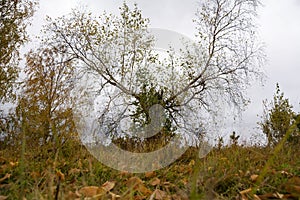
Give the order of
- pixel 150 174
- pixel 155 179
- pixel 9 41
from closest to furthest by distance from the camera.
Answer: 1. pixel 155 179
2. pixel 150 174
3. pixel 9 41

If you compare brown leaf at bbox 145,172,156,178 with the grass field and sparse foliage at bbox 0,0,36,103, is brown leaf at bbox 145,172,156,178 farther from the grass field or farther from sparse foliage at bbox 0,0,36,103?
sparse foliage at bbox 0,0,36,103

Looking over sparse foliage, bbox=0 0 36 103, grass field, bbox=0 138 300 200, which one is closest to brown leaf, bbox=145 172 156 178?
grass field, bbox=0 138 300 200

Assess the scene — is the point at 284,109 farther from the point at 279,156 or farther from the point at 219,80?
the point at 279,156

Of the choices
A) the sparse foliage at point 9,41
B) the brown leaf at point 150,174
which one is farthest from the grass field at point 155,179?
the sparse foliage at point 9,41

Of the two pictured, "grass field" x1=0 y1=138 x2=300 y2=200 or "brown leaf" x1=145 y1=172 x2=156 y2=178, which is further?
"brown leaf" x1=145 y1=172 x2=156 y2=178

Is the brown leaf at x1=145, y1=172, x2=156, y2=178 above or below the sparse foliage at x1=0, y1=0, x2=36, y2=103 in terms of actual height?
below

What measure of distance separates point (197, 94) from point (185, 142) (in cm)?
1082

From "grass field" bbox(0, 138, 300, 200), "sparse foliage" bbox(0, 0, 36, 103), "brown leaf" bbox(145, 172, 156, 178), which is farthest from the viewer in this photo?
"sparse foliage" bbox(0, 0, 36, 103)

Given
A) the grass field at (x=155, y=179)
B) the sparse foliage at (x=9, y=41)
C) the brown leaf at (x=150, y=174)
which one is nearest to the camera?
the grass field at (x=155, y=179)

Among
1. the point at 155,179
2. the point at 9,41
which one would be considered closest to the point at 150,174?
the point at 155,179

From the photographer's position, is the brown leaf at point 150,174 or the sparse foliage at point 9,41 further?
the sparse foliage at point 9,41

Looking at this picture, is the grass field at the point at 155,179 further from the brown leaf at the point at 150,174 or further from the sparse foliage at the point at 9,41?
the sparse foliage at the point at 9,41

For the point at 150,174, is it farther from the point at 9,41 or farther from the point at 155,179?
the point at 9,41

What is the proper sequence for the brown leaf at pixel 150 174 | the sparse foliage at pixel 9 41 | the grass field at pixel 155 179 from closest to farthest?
the grass field at pixel 155 179 < the brown leaf at pixel 150 174 < the sparse foliage at pixel 9 41
